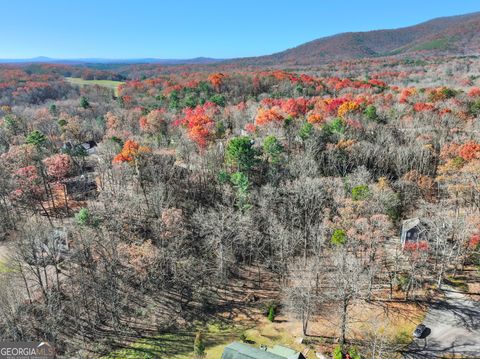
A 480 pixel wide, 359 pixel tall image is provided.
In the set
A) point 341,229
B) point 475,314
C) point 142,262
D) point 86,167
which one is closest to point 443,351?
point 475,314

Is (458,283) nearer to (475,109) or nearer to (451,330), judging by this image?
(451,330)

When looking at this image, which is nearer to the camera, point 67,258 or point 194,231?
point 67,258

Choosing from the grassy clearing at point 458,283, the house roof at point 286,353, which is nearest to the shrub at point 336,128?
the grassy clearing at point 458,283

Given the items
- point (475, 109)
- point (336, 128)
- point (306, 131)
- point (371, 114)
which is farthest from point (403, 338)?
point (475, 109)

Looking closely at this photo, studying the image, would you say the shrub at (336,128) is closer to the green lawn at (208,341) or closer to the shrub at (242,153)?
the shrub at (242,153)

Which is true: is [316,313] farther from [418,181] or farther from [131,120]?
[131,120]

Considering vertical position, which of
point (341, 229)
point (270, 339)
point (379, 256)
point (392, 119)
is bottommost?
point (270, 339)
